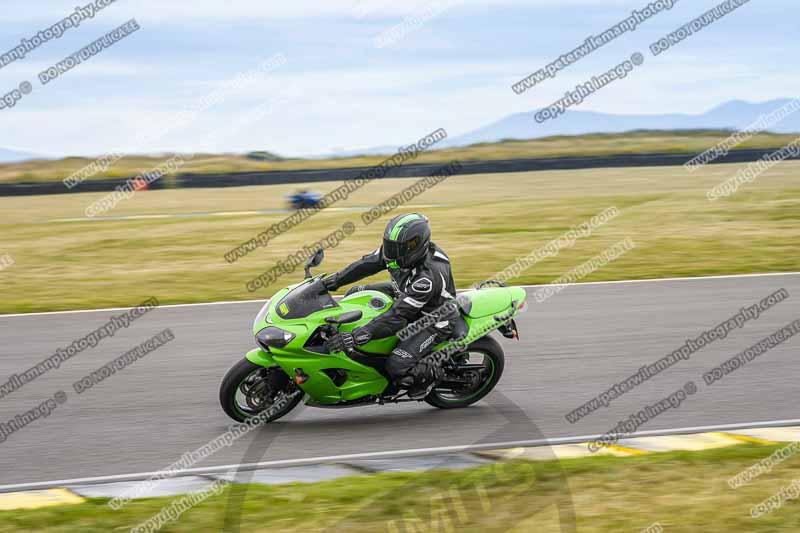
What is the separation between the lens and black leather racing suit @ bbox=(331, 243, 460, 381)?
23.9ft

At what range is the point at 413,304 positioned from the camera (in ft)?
23.8

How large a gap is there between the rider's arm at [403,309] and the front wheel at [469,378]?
0.72m

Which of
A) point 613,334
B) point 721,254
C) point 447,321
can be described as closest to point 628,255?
point 721,254

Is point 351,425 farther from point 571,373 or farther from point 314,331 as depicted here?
point 571,373

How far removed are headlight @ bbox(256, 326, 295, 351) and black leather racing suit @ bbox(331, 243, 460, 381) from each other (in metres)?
0.62

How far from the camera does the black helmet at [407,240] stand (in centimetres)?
718

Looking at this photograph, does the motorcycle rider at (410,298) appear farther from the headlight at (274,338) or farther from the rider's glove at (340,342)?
the headlight at (274,338)

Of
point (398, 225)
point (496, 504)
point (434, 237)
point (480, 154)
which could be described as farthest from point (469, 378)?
point (480, 154)

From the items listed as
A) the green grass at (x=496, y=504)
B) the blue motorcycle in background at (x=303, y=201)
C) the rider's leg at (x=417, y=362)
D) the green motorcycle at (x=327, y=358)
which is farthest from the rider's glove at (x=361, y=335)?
the blue motorcycle in background at (x=303, y=201)

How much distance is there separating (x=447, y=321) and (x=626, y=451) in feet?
5.80

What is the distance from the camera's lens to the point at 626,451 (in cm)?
670

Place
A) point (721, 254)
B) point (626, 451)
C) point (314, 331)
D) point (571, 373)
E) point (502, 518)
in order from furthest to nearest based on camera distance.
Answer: point (721, 254) < point (571, 373) < point (314, 331) < point (626, 451) < point (502, 518)

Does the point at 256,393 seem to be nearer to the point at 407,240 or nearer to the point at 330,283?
the point at 330,283

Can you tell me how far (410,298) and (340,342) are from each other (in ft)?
2.14
